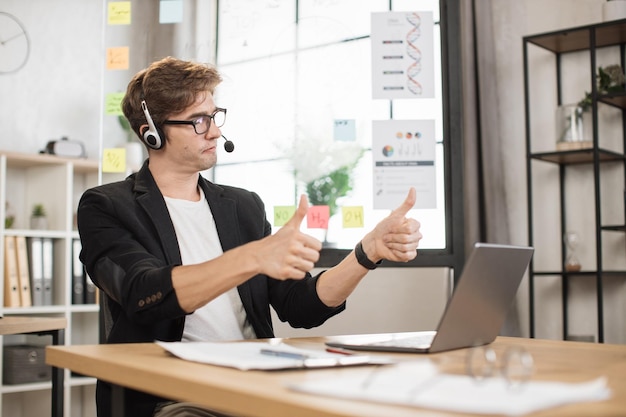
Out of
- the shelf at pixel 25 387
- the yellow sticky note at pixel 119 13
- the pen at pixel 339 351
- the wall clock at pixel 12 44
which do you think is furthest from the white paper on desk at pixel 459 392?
the wall clock at pixel 12 44

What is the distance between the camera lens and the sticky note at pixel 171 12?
3.37 metres

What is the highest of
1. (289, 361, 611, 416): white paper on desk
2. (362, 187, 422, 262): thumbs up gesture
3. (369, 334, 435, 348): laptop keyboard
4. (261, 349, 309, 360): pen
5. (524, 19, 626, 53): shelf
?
(524, 19, 626, 53): shelf

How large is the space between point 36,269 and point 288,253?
10.3 feet

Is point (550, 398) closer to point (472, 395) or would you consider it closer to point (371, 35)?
point (472, 395)

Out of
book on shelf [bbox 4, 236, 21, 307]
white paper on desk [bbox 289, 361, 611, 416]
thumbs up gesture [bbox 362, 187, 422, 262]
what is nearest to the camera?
white paper on desk [bbox 289, 361, 611, 416]

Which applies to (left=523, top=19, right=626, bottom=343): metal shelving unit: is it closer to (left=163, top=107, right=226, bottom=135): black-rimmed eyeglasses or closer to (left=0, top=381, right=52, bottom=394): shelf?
(left=163, top=107, right=226, bottom=135): black-rimmed eyeglasses

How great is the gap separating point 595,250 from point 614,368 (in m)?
2.17

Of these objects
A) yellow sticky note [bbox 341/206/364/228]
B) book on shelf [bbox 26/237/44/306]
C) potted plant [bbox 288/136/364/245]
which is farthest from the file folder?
yellow sticky note [bbox 341/206/364/228]

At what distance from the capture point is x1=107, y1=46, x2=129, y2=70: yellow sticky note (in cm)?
346

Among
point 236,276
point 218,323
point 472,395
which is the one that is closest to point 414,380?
point 472,395

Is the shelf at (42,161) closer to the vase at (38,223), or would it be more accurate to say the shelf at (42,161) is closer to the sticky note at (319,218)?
the vase at (38,223)

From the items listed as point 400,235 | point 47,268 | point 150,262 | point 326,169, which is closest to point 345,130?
point 326,169

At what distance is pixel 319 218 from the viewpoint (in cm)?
310

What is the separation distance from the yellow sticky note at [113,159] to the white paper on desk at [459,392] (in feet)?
9.18
